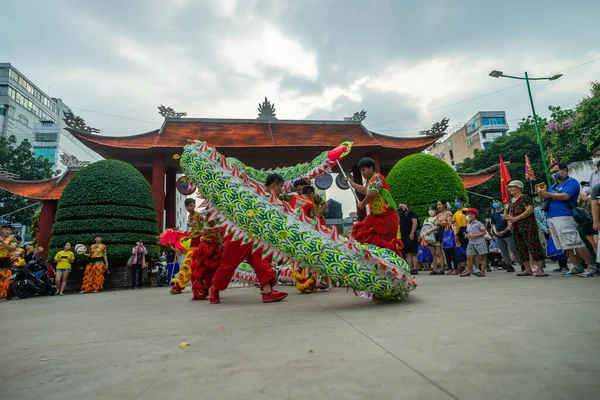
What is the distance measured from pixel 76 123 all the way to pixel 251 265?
1169 cm

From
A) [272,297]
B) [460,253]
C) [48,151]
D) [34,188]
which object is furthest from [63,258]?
[48,151]

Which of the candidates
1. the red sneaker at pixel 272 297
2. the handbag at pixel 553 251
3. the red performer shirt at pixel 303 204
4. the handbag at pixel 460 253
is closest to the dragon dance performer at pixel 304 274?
the red performer shirt at pixel 303 204

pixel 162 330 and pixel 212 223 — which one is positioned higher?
pixel 212 223

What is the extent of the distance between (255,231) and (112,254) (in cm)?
672

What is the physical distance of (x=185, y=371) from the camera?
148 cm

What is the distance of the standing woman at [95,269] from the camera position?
316 inches

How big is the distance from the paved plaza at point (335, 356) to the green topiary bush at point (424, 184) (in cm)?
892

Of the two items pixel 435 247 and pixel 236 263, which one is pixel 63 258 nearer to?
pixel 236 263

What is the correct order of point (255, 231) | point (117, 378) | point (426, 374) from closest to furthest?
point (426, 374) → point (117, 378) → point (255, 231)

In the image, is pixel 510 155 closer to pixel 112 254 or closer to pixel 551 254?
pixel 551 254

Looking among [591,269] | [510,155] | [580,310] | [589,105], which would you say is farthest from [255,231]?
[510,155]

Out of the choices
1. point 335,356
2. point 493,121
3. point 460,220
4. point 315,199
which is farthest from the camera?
point 493,121

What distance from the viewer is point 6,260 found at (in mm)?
7410

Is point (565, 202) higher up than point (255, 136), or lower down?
lower down
